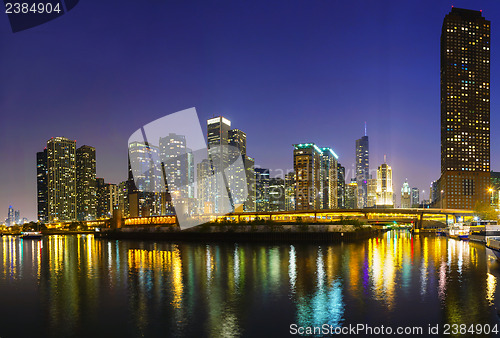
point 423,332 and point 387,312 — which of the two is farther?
point 387,312

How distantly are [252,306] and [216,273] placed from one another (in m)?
16.0

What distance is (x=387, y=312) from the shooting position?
2630cm

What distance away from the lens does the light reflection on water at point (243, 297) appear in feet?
80.1

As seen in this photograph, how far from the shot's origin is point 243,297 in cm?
3111

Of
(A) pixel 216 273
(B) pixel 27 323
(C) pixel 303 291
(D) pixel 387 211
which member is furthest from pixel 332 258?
(D) pixel 387 211

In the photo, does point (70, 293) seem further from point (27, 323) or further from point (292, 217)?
point (292, 217)

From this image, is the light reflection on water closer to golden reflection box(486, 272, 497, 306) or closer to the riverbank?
golden reflection box(486, 272, 497, 306)

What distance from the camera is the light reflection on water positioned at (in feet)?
80.1

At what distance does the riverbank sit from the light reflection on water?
49.3 metres

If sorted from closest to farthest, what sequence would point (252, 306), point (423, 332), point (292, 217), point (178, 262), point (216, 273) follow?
point (423, 332)
point (252, 306)
point (216, 273)
point (178, 262)
point (292, 217)

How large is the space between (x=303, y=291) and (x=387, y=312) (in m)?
8.16

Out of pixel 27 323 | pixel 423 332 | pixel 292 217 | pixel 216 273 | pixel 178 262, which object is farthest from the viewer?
pixel 292 217

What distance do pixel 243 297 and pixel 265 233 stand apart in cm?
7479

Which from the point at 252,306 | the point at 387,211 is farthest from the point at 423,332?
the point at 387,211
